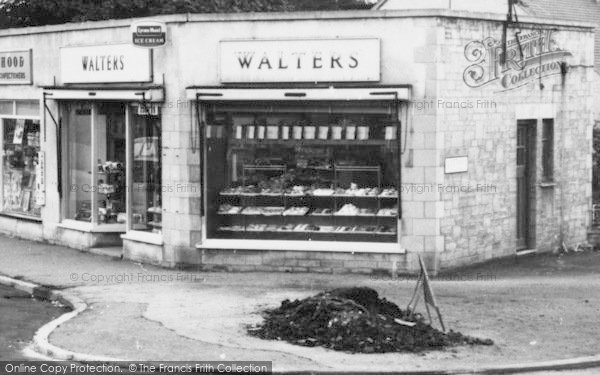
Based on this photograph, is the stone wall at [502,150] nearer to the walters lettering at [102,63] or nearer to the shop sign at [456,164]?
the shop sign at [456,164]

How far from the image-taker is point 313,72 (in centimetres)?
1778

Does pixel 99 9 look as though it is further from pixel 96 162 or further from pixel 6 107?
pixel 96 162

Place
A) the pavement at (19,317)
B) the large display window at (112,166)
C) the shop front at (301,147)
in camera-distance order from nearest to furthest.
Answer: the pavement at (19,317) < the shop front at (301,147) < the large display window at (112,166)

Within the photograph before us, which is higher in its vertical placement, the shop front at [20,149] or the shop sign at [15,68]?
the shop sign at [15,68]

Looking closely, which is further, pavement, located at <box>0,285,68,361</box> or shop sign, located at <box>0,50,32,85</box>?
shop sign, located at <box>0,50,32,85</box>

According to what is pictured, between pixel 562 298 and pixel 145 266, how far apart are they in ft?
24.2

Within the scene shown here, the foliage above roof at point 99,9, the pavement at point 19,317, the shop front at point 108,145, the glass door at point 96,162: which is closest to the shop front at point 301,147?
the shop front at point 108,145

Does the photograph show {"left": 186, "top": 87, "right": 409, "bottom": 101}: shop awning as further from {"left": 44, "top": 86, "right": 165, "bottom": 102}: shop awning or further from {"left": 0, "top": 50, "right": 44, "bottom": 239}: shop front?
{"left": 0, "top": 50, "right": 44, "bottom": 239}: shop front

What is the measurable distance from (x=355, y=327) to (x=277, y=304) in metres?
2.97

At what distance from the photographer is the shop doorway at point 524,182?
67.3ft

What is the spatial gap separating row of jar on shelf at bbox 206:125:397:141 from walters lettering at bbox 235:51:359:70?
40.7 inches

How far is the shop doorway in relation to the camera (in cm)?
2050

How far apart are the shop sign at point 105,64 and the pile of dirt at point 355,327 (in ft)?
23.8

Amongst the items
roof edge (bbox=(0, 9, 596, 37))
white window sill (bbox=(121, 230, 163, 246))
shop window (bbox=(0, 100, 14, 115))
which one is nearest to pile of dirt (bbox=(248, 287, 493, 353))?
roof edge (bbox=(0, 9, 596, 37))
